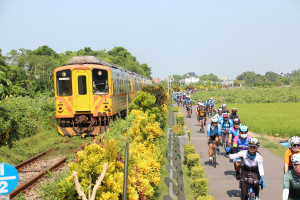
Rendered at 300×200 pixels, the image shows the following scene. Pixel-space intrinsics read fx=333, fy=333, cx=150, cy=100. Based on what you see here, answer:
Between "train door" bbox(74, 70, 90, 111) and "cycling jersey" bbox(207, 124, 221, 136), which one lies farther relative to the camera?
"train door" bbox(74, 70, 90, 111)

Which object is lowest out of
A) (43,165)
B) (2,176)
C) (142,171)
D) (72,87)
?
(43,165)

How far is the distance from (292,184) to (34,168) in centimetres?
846

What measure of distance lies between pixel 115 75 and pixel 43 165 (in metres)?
6.75

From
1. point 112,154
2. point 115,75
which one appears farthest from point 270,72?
point 112,154

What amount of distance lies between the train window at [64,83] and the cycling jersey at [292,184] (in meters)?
12.0

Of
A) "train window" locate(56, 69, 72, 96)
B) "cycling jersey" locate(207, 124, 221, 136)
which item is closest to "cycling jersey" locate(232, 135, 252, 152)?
"cycling jersey" locate(207, 124, 221, 136)

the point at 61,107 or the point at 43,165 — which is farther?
the point at 61,107

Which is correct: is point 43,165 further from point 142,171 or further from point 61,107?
point 142,171

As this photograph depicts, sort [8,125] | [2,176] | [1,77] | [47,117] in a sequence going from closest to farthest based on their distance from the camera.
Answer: [2,176], [1,77], [8,125], [47,117]

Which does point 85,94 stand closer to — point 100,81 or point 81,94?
point 81,94

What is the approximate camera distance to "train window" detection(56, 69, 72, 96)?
15.4m

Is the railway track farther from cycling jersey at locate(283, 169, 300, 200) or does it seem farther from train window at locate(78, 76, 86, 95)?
cycling jersey at locate(283, 169, 300, 200)

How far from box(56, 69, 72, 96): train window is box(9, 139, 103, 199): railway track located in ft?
11.0

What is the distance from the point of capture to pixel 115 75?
55.2 ft
